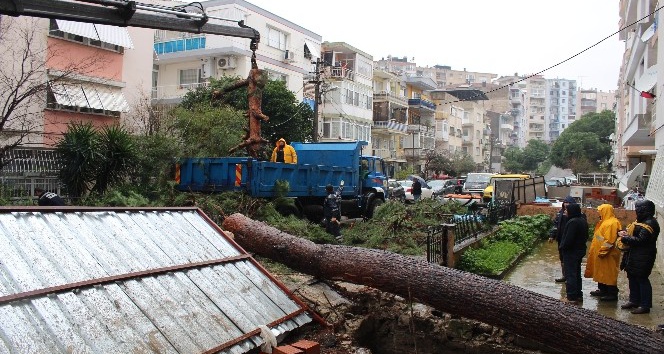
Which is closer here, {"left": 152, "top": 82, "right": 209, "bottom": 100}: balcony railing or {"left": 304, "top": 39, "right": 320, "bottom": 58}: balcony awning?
{"left": 152, "top": 82, "right": 209, "bottom": 100}: balcony railing

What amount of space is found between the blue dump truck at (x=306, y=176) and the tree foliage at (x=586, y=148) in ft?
153

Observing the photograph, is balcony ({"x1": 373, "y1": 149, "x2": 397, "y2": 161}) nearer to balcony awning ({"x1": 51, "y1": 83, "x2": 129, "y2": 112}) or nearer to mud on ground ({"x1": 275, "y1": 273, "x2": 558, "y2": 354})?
balcony awning ({"x1": 51, "y1": 83, "x2": 129, "y2": 112})

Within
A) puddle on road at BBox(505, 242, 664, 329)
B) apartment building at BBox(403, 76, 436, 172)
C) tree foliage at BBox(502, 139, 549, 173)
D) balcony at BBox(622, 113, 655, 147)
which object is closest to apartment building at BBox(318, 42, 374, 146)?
apartment building at BBox(403, 76, 436, 172)

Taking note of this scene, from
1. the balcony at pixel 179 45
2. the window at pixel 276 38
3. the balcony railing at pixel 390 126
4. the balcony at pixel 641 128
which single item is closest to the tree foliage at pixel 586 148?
the balcony railing at pixel 390 126

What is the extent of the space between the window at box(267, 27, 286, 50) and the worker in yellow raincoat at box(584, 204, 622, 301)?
2613cm

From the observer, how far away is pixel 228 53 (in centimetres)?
2927

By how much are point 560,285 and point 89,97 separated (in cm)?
1545

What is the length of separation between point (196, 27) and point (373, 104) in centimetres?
3684

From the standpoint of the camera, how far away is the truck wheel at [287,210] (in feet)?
46.2

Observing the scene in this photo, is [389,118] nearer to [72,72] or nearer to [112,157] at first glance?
[72,72]

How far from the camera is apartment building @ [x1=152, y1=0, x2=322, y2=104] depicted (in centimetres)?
2917

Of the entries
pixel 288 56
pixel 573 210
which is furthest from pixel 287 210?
pixel 288 56

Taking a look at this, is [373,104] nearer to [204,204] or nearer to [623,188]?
[623,188]

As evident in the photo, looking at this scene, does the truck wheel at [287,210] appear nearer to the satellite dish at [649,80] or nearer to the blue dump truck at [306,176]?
the blue dump truck at [306,176]
